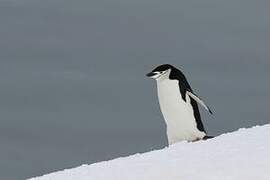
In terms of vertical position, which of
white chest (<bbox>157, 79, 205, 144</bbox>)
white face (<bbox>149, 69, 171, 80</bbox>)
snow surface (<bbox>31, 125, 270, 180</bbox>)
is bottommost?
snow surface (<bbox>31, 125, 270, 180</bbox>)

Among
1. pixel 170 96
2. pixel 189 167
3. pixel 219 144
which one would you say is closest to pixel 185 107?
pixel 170 96

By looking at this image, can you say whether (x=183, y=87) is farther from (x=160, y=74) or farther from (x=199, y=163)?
(x=199, y=163)

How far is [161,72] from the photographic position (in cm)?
891

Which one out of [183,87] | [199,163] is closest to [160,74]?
[183,87]

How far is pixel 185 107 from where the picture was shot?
890cm

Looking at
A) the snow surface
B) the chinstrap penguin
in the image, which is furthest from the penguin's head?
the snow surface

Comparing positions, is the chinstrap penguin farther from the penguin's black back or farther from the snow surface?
the snow surface

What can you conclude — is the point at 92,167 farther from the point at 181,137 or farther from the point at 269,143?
the point at 181,137

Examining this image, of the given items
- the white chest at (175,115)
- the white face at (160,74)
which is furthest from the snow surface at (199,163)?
the white face at (160,74)

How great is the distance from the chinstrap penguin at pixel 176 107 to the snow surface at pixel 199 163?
A: 1.97m

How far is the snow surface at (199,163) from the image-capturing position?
5.07m

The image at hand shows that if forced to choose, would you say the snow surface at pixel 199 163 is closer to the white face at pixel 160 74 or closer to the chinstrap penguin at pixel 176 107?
the chinstrap penguin at pixel 176 107

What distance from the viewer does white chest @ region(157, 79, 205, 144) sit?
8.76m

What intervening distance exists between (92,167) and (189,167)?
1060 millimetres
